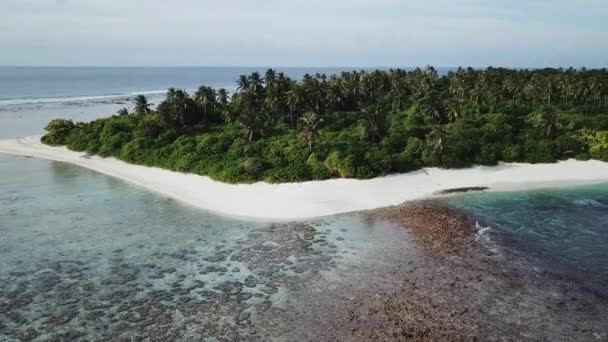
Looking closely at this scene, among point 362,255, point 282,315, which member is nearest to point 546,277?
point 362,255

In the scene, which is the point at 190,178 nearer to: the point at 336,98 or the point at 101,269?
the point at 101,269

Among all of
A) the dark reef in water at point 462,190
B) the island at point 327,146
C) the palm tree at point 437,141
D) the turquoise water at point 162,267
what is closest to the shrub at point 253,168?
the island at point 327,146

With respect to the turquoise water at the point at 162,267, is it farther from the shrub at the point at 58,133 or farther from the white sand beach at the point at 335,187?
the shrub at the point at 58,133

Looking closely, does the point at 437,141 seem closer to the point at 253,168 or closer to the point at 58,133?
the point at 253,168

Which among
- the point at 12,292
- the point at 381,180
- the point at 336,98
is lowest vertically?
the point at 12,292

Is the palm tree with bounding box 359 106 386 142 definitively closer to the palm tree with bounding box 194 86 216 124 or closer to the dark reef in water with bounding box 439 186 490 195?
the dark reef in water with bounding box 439 186 490 195

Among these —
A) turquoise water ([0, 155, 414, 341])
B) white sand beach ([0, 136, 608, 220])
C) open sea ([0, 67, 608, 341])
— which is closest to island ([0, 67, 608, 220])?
white sand beach ([0, 136, 608, 220])

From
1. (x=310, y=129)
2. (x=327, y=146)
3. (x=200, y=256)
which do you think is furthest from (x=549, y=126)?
(x=200, y=256)
